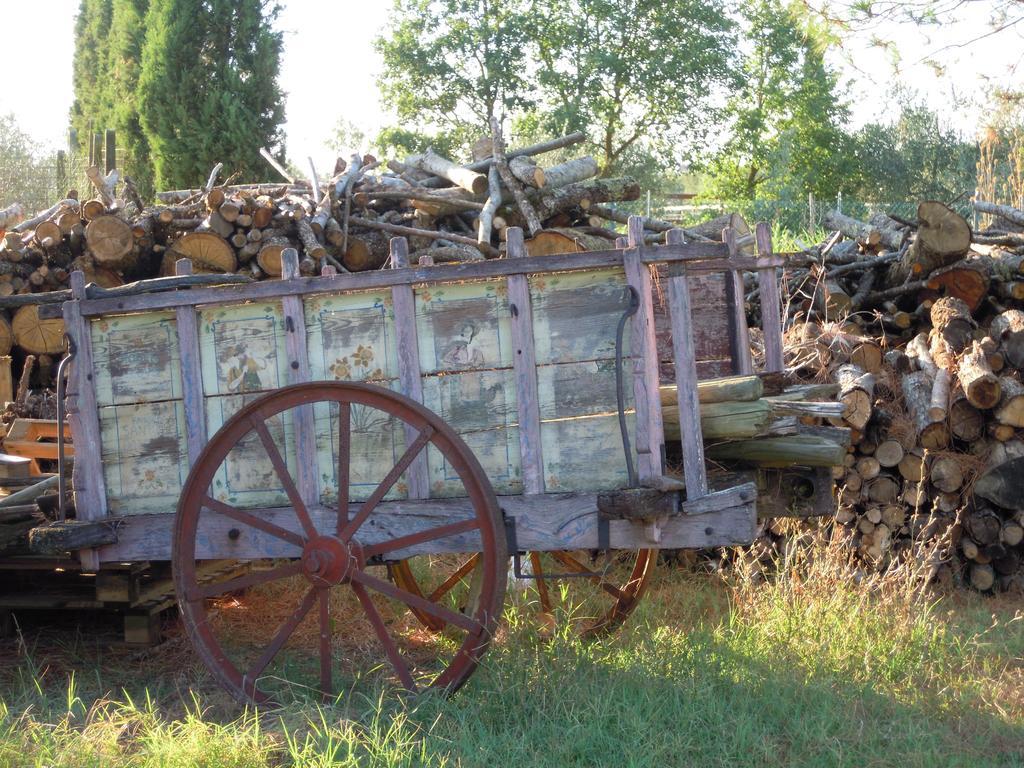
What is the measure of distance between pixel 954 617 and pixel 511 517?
3055 millimetres

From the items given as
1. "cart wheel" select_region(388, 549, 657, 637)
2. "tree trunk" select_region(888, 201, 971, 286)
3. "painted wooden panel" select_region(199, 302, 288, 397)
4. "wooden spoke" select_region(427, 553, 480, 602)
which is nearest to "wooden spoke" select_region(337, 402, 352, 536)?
"painted wooden panel" select_region(199, 302, 288, 397)

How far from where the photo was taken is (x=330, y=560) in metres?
3.51

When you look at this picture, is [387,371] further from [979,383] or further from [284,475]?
[979,383]

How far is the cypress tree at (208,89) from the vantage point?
16.3m

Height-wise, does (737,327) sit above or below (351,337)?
below

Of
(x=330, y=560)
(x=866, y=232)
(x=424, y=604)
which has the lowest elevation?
(x=424, y=604)

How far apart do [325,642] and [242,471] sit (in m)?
0.69

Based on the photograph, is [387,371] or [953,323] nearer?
[387,371]

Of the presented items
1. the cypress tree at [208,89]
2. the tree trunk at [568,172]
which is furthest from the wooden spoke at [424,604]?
the cypress tree at [208,89]

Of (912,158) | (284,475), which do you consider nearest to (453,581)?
(284,475)

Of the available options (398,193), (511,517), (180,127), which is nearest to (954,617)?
(511,517)

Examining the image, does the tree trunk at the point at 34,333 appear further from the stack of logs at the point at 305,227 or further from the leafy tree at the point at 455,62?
the leafy tree at the point at 455,62

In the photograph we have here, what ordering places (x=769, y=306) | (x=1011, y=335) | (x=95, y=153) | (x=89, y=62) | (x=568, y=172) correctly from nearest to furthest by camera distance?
(x=769, y=306) → (x=1011, y=335) → (x=568, y=172) → (x=95, y=153) → (x=89, y=62)

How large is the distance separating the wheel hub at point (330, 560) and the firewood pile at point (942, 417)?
316 cm
